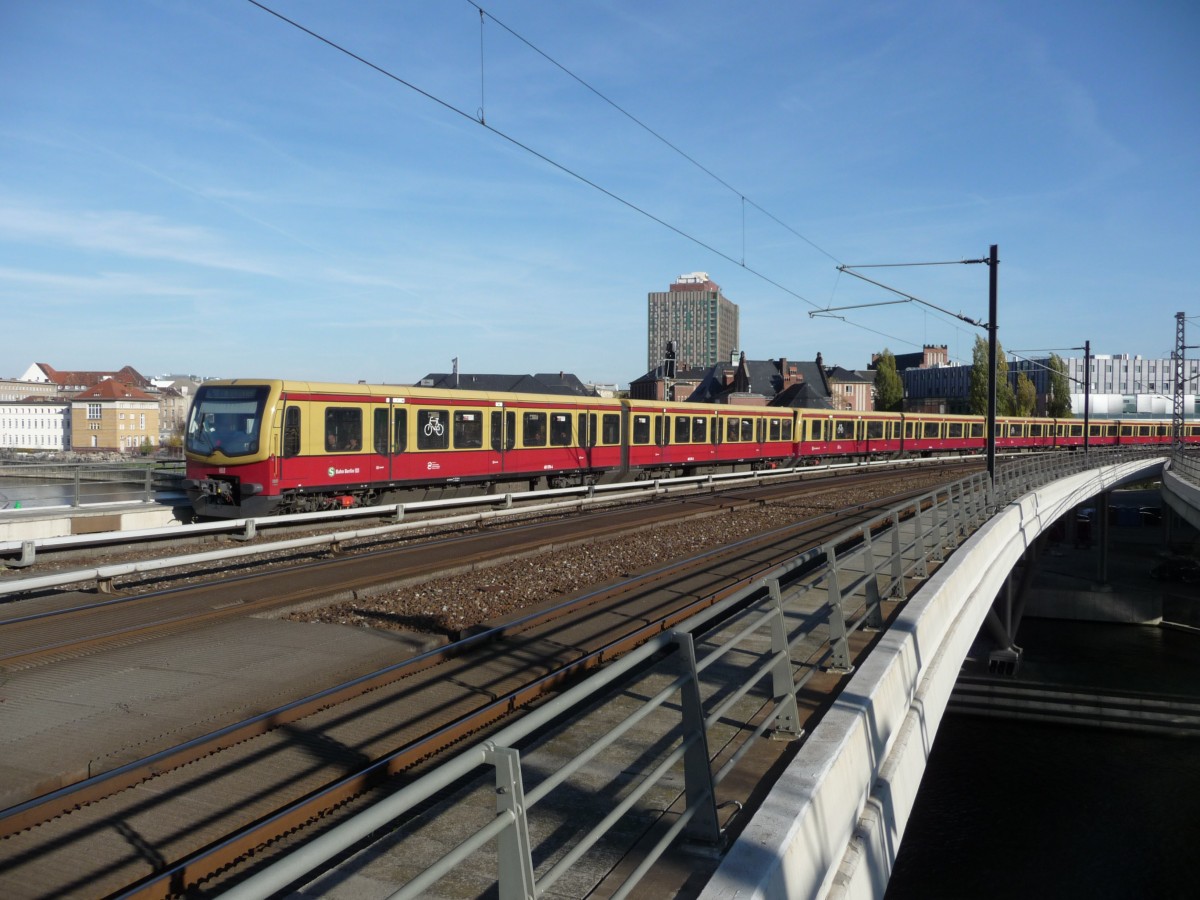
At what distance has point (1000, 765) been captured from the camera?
26.4 m

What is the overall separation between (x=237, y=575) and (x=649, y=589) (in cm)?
611

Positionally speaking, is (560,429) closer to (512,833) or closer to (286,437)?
(286,437)

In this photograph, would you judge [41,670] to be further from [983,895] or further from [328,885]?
[983,895]

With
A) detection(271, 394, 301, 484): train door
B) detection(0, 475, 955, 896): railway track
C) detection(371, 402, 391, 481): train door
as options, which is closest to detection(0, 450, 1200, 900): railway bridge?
detection(0, 475, 955, 896): railway track

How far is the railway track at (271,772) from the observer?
4613mm

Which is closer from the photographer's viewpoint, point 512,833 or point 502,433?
point 512,833

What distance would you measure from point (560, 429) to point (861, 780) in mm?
22020

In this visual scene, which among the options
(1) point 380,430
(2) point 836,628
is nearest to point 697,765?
(2) point 836,628

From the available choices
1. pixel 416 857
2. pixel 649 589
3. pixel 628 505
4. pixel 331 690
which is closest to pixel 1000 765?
pixel 628 505

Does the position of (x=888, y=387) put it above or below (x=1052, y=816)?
above

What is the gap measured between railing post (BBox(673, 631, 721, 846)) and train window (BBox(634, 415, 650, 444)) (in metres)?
26.9

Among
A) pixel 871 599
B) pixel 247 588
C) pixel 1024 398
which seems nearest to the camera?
pixel 871 599

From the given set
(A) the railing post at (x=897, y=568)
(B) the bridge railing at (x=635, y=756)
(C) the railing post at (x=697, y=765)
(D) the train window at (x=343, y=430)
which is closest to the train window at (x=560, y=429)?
(D) the train window at (x=343, y=430)

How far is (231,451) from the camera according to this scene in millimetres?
18625
